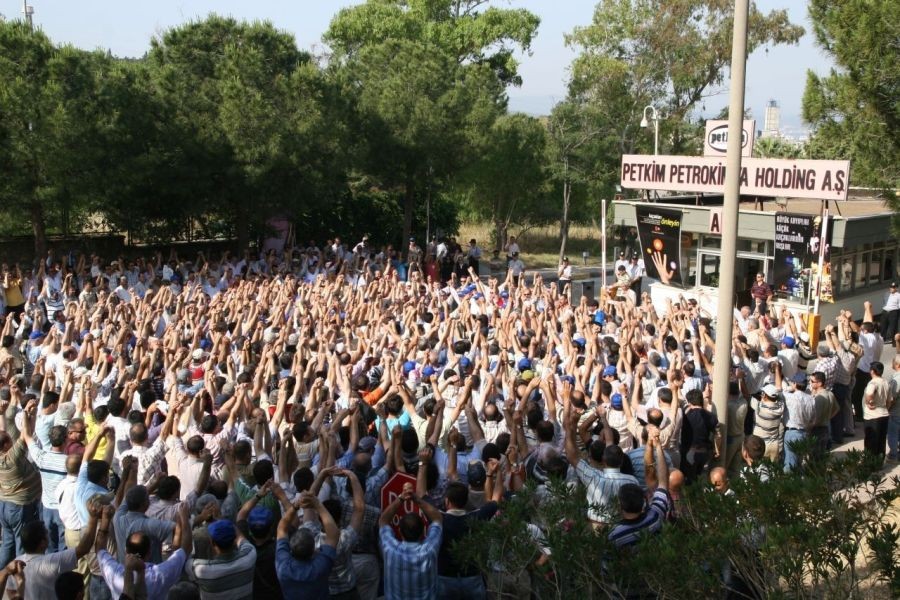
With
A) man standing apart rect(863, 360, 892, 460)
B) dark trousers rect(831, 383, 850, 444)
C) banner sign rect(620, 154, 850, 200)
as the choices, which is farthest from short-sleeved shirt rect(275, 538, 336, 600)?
banner sign rect(620, 154, 850, 200)

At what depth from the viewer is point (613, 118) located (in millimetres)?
34250

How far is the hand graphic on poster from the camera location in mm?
19922

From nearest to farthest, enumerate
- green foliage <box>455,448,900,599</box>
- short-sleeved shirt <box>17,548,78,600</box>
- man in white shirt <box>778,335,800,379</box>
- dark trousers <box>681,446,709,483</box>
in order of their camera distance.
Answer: green foliage <box>455,448,900,599</box> → short-sleeved shirt <box>17,548,78,600</box> → dark trousers <box>681,446,709,483</box> → man in white shirt <box>778,335,800,379</box>

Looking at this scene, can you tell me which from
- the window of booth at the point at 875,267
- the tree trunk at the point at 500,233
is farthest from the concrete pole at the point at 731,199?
the tree trunk at the point at 500,233

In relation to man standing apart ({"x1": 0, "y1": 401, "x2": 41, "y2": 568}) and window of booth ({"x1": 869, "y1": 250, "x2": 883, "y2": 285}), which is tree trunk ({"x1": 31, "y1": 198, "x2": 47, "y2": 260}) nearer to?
man standing apart ({"x1": 0, "y1": 401, "x2": 41, "y2": 568})

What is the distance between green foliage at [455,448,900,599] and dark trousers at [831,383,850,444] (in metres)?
6.71

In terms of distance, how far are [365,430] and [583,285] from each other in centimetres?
1259

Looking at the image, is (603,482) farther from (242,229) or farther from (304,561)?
(242,229)

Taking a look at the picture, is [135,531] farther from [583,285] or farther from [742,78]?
[583,285]

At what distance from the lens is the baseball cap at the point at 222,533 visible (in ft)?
17.8

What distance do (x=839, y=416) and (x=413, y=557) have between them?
7.93 meters

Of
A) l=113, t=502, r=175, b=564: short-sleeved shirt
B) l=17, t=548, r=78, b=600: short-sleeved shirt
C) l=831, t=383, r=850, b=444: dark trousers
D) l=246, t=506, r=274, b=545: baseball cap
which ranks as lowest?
l=831, t=383, r=850, b=444: dark trousers

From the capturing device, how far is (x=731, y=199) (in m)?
7.44

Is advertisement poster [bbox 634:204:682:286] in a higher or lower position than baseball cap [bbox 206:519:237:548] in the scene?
higher
